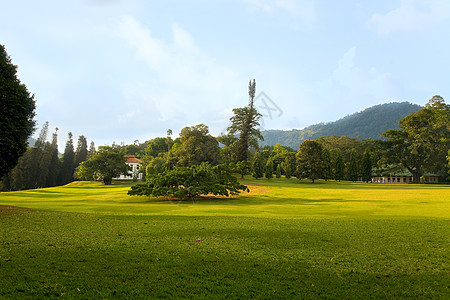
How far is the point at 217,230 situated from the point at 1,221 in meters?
8.35

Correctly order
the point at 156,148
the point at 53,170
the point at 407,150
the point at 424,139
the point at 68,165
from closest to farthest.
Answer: the point at 424,139
the point at 407,150
the point at 53,170
the point at 68,165
the point at 156,148

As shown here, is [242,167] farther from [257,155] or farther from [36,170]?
[36,170]

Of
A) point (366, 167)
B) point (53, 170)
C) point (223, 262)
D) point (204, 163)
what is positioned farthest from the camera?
point (53, 170)

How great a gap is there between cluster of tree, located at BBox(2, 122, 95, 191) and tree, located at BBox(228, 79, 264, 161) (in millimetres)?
50289

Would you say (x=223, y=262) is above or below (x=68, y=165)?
below

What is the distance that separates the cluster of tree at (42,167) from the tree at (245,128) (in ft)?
165

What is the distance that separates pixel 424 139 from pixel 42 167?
89582 mm

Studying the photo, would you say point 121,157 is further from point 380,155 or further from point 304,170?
point 380,155

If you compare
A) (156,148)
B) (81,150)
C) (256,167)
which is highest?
(156,148)

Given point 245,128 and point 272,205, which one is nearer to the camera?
point 272,205

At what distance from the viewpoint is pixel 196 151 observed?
54.5 metres

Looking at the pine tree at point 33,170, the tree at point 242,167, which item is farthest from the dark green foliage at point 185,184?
the pine tree at point 33,170

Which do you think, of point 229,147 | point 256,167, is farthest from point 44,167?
point 256,167

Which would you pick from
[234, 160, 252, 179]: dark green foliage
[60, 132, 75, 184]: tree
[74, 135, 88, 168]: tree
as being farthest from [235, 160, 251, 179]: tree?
[74, 135, 88, 168]: tree
